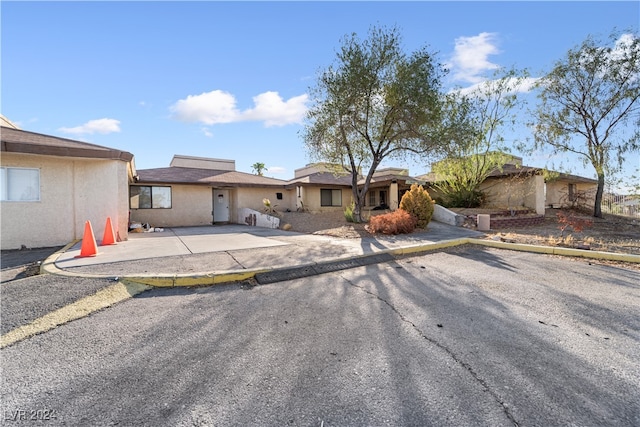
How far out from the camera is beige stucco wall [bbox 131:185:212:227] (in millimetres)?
15594

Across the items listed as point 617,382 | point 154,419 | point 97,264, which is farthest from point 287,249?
point 617,382

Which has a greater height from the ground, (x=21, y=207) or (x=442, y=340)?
(x=21, y=207)

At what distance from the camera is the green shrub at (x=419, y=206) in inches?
440

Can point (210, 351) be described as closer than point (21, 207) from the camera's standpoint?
Yes

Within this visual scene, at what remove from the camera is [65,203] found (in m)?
8.60

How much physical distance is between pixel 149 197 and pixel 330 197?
449 inches

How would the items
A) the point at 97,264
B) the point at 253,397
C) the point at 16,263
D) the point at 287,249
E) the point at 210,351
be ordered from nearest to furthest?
1. the point at 253,397
2. the point at 210,351
3. the point at 97,264
4. the point at 16,263
5. the point at 287,249

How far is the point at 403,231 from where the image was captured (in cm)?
1041

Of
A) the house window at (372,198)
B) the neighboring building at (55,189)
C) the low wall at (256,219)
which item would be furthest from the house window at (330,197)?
the neighboring building at (55,189)

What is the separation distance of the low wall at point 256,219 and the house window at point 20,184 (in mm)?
8804

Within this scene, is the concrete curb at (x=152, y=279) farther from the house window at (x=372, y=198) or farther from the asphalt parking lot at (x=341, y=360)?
the house window at (x=372, y=198)

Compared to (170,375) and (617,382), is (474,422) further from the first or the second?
(170,375)

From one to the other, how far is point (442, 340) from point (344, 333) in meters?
1.03

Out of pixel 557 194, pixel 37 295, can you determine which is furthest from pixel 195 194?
pixel 557 194
